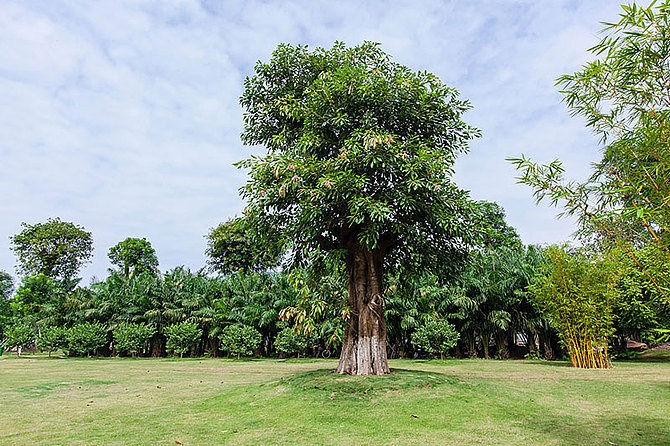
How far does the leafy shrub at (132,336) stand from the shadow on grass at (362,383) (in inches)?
660

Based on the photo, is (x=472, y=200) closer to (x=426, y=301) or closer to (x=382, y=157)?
(x=382, y=157)

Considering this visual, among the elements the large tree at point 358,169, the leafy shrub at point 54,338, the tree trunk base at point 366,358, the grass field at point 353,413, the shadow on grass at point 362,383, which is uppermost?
the large tree at point 358,169

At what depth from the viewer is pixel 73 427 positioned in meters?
5.55

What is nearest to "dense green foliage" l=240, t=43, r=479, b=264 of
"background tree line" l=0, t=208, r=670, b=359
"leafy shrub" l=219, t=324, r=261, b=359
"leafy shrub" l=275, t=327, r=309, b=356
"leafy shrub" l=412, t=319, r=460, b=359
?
"background tree line" l=0, t=208, r=670, b=359

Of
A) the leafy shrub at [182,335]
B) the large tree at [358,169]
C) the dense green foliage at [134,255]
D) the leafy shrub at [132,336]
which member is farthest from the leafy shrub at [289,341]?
the dense green foliage at [134,255]

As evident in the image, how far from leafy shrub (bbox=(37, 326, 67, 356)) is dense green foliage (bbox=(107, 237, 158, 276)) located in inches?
605

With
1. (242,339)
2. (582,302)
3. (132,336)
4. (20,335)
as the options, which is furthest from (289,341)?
(20,335)

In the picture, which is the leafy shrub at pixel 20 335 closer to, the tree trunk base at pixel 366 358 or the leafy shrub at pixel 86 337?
the leafy shrub at pixel 86 337

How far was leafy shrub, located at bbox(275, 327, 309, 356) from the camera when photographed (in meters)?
19.6

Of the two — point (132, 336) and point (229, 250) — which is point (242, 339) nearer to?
point (132, 336)

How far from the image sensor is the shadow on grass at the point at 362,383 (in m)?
7.24

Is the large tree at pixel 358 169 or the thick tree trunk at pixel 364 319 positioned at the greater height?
the large tree at pixel 358 169

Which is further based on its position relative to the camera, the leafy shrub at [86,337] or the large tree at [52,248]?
the large tree at [52,248]

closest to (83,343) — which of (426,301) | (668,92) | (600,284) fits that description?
(426,301)
